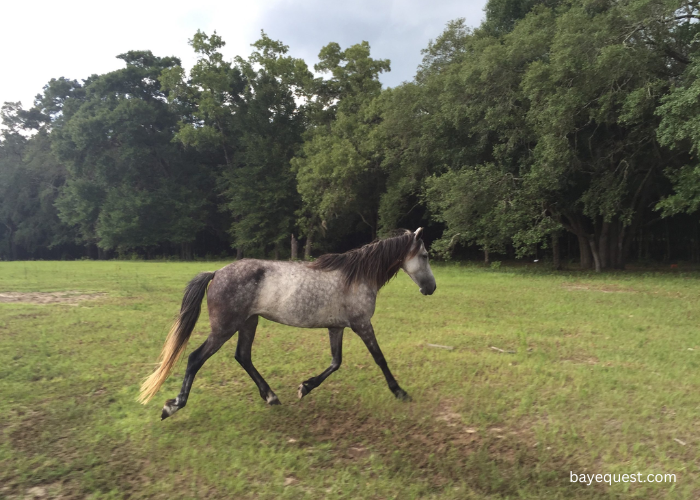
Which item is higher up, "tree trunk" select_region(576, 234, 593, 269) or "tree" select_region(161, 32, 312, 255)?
"tree" select_region(161, 32, 312, 255)

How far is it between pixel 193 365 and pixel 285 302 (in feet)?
3.25

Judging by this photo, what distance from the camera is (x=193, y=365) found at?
3.87m

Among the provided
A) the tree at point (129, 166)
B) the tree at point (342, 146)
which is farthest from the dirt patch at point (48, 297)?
the tree at point (129, 166)

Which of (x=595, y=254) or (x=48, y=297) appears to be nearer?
(x=48, y=297)

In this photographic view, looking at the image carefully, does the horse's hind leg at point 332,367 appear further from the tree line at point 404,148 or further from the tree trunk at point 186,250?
the tree trunk at point 186,250

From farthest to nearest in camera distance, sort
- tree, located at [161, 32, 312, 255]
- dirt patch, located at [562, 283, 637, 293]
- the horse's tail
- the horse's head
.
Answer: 1. tree, located at [161, 32, 312, 255]
2. dirt patch, located at [562, 283, 637, 293]
3. the horse's head
4. the horse's tail

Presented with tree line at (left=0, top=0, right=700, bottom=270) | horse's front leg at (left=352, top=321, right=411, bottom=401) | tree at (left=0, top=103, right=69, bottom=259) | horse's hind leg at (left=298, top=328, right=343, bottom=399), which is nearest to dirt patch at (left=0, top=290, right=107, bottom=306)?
horse's hind leg at (left=298, top=328, right=343, bottom=399)

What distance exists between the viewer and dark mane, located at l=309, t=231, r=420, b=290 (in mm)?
4328

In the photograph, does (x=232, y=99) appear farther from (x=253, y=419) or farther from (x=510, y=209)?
(x=253, y=419)

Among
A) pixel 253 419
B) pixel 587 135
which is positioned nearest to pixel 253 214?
pixel 587 135

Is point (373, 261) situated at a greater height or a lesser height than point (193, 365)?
greater

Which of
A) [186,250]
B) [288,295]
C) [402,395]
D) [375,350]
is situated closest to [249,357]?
[288,295]

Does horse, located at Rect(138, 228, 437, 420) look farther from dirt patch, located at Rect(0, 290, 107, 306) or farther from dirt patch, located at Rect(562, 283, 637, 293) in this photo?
dirt patch, located at Rect(562, 283, 637, 293)

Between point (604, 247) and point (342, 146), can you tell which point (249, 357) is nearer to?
point (604, 247)
